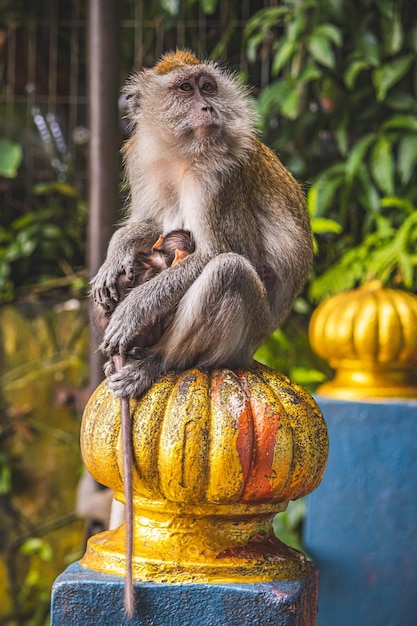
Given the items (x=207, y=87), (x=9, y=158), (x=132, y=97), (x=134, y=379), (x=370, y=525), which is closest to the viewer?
(x=134, y=379)

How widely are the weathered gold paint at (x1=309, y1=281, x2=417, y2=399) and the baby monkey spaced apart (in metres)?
1.63

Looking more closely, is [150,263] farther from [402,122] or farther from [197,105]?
[402,122]

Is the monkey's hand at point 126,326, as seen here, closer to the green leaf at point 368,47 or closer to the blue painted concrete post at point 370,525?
the blue painted concrete post at point 370,525

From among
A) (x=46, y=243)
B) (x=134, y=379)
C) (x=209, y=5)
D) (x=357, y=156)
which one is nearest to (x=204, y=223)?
(x=134, y=379)

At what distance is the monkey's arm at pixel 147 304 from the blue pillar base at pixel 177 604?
723 mm

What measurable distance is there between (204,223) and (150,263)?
23cm

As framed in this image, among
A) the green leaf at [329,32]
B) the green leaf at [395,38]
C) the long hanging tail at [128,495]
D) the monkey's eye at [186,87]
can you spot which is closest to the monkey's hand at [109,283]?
the long hanging tail at [128,495]

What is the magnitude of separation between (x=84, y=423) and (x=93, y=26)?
3246 mm

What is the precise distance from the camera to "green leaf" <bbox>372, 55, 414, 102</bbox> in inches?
210

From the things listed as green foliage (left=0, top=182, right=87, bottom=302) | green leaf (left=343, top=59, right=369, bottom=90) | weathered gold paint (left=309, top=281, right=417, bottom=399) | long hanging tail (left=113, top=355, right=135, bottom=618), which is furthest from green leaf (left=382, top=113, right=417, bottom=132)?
long hanging tail (left=113, top=355, right=135, bottom=618)

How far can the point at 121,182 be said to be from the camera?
201 inches

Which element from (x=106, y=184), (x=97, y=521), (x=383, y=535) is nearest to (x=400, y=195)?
(x=106, y=184)

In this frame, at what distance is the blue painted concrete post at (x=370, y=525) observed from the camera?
4148 millimetres

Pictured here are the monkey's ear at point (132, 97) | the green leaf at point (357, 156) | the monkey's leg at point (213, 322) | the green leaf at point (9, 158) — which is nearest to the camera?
the monkey's leg at point (213, 322)
